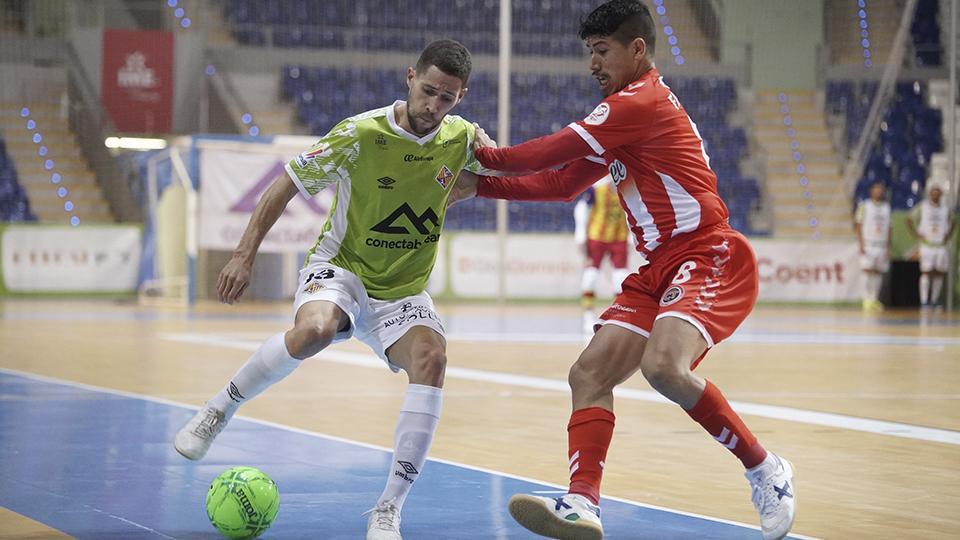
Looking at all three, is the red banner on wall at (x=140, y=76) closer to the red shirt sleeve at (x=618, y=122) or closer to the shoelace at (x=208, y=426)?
the shoelace at (x=208, y=426)

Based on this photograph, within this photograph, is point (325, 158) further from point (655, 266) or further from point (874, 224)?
point (874, 224)

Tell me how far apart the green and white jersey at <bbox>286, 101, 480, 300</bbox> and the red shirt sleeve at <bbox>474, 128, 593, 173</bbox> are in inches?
7.8

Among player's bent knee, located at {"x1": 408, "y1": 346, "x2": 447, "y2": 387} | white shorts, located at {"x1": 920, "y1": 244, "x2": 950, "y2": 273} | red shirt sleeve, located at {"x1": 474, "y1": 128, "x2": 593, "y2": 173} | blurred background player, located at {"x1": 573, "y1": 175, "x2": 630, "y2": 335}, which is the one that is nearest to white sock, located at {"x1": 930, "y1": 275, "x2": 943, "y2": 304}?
white shorts, located at {"x1": 920, "y1": 244, "x2": 950, "y2": 273}

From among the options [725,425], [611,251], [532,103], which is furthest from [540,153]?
[532,103]

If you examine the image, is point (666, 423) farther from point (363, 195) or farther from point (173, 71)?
point (173, 71)

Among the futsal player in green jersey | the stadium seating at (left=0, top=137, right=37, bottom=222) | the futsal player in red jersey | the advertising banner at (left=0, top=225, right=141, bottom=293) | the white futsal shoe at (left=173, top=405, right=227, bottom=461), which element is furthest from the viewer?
the stadium seating at (left=0, top=137, right=37, bottom=222)

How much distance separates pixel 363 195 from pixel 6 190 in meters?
21.0

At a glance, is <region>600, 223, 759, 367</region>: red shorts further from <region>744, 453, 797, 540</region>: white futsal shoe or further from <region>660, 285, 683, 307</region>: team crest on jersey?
<region>744, 453, 797, 540</region>: white futsal shoe

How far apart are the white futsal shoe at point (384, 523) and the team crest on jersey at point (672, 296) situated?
115 cm

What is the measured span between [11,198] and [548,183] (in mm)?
21062

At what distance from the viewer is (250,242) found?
4879 millimetres

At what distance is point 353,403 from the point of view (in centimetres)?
873

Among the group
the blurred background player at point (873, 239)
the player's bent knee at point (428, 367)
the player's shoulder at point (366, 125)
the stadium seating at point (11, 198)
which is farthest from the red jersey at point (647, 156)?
the stadium seating at point (11, 198)

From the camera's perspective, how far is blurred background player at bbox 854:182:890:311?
22672 mm
